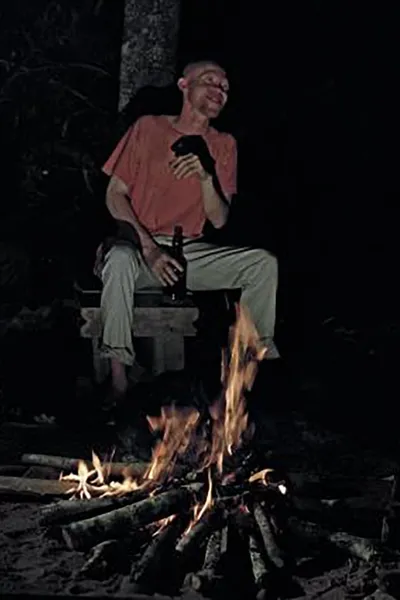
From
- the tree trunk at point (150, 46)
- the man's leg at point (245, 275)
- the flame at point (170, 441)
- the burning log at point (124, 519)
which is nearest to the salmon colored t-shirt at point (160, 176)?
the man's leg at point (245, 275)

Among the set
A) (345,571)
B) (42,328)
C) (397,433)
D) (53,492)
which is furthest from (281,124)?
(345,571)

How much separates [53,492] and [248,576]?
143 centimetres

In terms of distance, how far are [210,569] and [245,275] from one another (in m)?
3.40

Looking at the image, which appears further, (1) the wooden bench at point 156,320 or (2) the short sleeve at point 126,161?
(2) the short sleeve at point 126,161

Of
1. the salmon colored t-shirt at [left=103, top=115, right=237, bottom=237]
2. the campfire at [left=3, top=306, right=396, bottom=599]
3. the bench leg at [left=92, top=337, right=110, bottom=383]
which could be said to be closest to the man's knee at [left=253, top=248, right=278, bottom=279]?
the salmon colored t-shirt at [left=103, top=115, right=237, bottom=237]

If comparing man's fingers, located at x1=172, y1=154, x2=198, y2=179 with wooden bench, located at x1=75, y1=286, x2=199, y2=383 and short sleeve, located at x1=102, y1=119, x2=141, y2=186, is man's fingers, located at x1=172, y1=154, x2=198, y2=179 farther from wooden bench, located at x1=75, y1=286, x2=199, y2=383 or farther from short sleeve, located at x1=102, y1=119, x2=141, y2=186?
wooden bench, located at x1=75, y1=286, x2=199, y2=383

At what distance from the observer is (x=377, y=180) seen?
991 cm

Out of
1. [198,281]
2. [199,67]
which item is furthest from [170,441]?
[199,67]

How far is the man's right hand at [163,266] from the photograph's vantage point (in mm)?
7578

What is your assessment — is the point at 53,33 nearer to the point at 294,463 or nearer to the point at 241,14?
the point at 241,14

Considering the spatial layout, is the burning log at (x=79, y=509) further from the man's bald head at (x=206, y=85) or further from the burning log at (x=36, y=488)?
the man's bald head at (x=206, y=85)

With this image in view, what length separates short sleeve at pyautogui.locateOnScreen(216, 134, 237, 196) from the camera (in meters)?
8.09

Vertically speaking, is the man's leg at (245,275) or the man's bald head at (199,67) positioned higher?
the man's bald head at (199,67)

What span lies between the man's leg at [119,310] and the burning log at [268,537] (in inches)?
89.3
